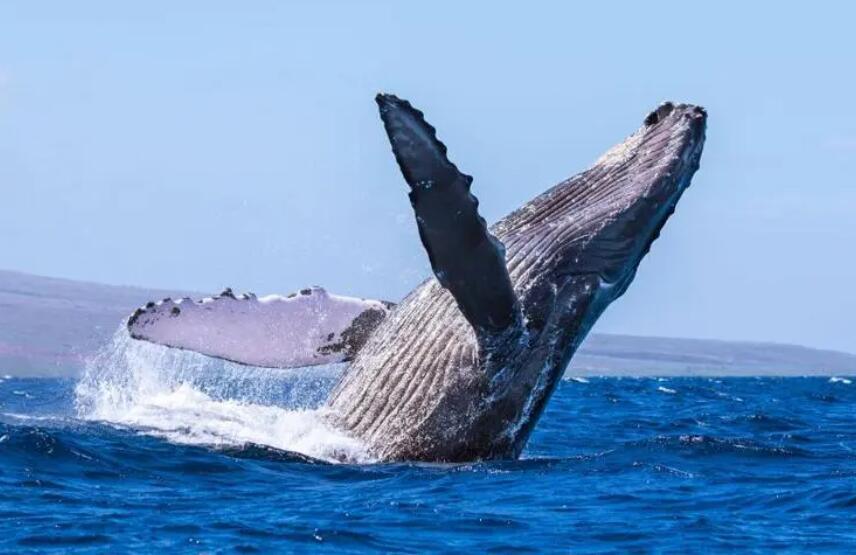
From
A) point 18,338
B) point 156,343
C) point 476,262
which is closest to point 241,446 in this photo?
point 156,343

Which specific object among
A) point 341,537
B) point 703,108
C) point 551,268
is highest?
point 703,108

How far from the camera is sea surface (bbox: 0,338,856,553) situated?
7984 millimetres

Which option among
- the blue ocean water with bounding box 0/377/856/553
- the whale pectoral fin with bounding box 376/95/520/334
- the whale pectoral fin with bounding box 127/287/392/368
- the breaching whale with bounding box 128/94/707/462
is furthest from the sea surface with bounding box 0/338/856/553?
the whale pectoral fin with bounding box 376/95/520/334

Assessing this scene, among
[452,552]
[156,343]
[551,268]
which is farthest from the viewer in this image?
[156,343]

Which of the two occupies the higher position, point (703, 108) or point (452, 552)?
point (703, 108)

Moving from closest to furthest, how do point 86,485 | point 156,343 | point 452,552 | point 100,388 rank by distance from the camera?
point 452,552 → point 86,485 → point 156,343 → point 100,388

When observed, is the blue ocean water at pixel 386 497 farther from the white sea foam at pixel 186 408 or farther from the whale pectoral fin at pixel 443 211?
the whale pectoral fin at pixel 443 211

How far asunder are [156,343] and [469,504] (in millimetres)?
2729

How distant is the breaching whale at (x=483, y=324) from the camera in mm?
9602

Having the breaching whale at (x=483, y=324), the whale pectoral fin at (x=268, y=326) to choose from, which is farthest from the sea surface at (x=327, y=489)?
the whale pectoral fin at (x=268, y=326)

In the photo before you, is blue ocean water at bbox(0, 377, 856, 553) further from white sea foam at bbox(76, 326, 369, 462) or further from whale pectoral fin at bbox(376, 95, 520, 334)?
whale pectoral fin at bbox(376, 95, 520, 334)

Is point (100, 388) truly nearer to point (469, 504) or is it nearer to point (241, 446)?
point (241, 446)

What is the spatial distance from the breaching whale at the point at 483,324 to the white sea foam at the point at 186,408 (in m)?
0.20

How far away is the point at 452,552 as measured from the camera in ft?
25.4
